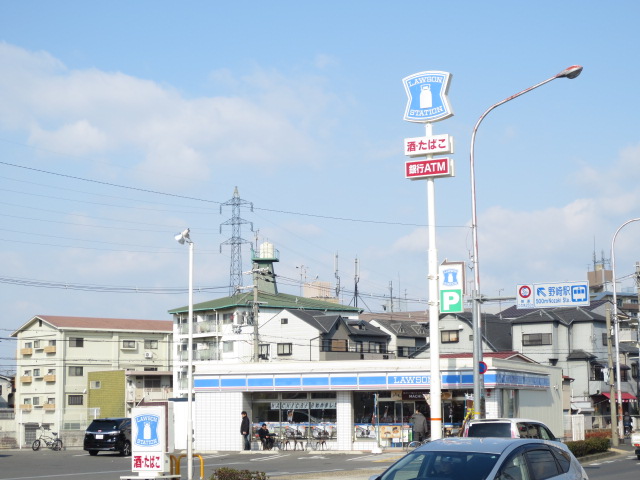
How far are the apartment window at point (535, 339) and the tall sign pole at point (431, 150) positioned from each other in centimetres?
4698

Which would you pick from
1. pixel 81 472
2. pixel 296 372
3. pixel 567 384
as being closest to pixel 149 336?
pixel 567 384

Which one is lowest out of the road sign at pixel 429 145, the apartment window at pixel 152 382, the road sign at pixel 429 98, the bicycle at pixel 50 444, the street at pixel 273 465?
the bicycle at pixel 50 444

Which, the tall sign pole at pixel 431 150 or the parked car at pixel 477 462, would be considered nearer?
the parked car at pixel 477 462

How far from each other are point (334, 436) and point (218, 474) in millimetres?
18573

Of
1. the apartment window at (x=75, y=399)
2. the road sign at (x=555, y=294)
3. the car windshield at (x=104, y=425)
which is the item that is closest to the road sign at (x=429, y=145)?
the road sign at (x=555, y=294)

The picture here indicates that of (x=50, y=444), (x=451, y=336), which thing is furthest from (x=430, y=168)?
(x=451, y=336)

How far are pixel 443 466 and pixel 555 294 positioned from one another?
18.3 meters

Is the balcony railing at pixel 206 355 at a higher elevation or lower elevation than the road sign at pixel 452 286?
lower

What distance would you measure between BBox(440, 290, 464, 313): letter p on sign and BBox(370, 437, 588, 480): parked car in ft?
43.1

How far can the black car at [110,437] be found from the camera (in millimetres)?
36406

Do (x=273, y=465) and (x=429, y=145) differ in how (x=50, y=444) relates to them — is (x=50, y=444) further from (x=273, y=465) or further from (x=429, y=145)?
(x=429, y=145)

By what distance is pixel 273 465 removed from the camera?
2903 cm

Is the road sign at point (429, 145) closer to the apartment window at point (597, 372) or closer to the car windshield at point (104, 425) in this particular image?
the car windshield at point (104, 425)

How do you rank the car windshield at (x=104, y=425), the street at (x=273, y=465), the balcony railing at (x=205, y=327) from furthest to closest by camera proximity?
1. the balcony railing at (x=205, y=327)
2. the car windshield at (x=104, y=425)
3. the street at (x=273, y=465)
